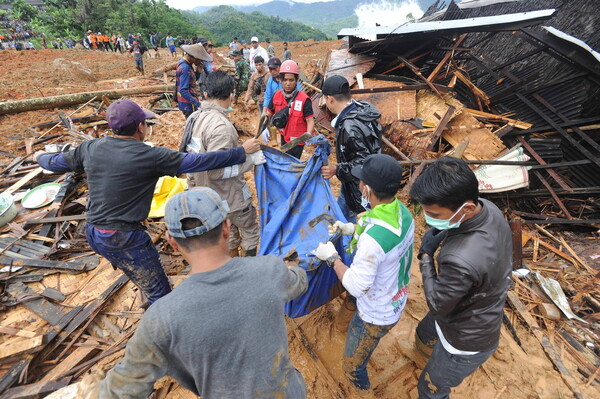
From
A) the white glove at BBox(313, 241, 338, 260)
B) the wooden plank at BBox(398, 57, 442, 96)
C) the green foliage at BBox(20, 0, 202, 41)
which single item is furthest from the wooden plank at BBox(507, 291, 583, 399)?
the green foliage at BBox(20, 0, 202, 41)

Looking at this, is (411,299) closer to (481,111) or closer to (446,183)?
(446,183)

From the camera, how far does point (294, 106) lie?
4348 millimetres

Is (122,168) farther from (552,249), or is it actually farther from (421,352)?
(552,249)

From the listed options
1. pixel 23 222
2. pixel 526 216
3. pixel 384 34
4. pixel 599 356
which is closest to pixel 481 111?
pixel 526 216

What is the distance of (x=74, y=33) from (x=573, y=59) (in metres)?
40.6

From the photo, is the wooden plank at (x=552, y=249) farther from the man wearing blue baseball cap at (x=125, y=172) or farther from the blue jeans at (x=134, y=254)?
the blue jeans at (x=134, y=254)

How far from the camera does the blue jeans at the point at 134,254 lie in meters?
2.41

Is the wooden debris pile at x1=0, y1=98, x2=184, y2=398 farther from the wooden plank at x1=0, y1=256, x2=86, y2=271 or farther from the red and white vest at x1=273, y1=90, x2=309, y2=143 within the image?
the red and white vest at x1=273, y1=90, x2=309, y2=143

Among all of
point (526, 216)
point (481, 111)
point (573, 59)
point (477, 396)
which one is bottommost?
point (477, 396)

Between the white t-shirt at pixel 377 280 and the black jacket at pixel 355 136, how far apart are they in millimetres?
1231

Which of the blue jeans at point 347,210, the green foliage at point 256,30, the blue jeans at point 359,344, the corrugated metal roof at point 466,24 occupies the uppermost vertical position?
the green foliage at point 256,30

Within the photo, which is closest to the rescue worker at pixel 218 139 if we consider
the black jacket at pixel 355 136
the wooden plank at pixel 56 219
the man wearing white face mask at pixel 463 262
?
the black jacket at pixel 355 136

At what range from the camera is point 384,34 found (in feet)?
22.6

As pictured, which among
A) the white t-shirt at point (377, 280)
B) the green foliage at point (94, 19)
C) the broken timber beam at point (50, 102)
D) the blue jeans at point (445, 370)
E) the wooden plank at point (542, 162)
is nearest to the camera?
the white t-shirt at point (377, 280)
